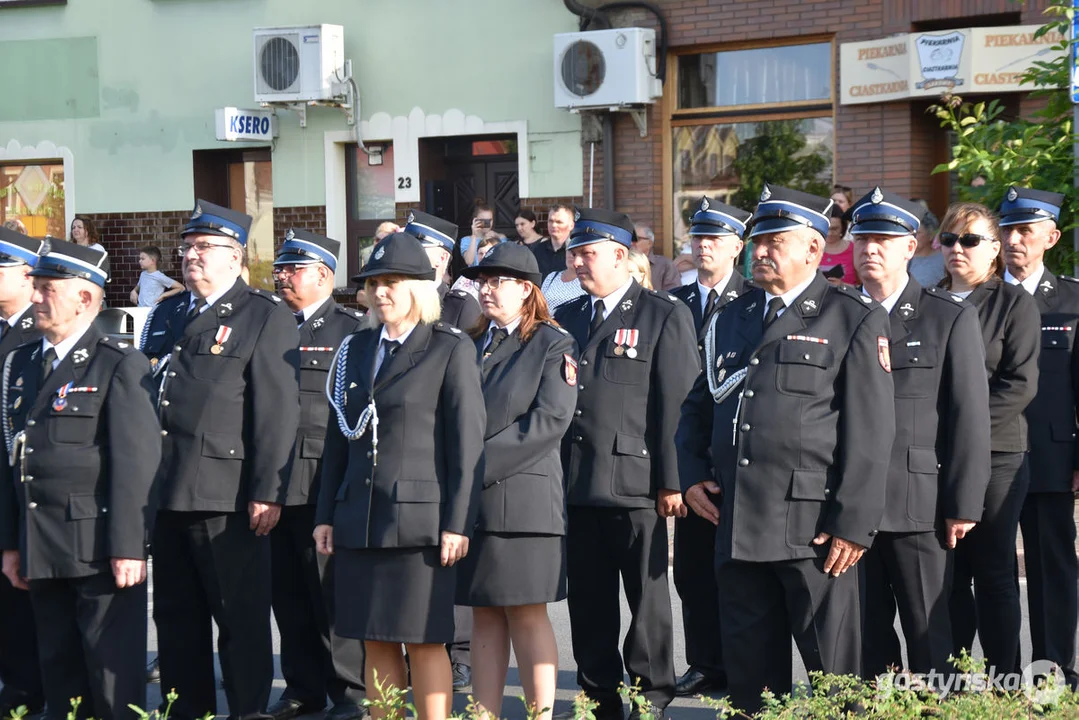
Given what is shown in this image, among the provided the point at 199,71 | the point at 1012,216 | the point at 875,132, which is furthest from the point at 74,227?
the point at 1012,216

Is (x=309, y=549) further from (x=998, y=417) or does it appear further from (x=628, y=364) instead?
(x=998, y=417)

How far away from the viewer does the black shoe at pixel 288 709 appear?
693 centimetres

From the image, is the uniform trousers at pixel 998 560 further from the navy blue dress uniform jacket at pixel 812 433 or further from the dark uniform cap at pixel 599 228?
the dark uniform cap at pixel 599 228

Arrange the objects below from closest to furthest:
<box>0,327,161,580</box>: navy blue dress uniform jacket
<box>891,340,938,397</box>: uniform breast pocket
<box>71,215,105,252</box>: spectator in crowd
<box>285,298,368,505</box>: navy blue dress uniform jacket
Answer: <box>0,327,161,580</box>: navy blue dress uniform jacket < <box>891,340,938,397</box>: uniform breast pocket < <box>285,298,368,505</box>: navy blue dress uniform jacket < <box>71,215,105,252</box>: spectator in crowd

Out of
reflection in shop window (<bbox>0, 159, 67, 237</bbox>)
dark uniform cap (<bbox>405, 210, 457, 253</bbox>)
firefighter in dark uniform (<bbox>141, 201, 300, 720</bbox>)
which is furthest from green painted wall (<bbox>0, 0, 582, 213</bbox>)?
firefighter in dark uniform (<bbox>141, 201, 300, 720</bbox>)

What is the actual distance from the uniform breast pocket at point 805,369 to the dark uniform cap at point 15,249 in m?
3.43

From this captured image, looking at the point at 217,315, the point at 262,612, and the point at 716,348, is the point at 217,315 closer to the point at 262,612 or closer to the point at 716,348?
the point at 262,612

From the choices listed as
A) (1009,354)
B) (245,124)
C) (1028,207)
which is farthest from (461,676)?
(245,124)

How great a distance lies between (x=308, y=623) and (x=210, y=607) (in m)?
0.64

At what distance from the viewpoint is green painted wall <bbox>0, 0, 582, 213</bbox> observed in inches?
653

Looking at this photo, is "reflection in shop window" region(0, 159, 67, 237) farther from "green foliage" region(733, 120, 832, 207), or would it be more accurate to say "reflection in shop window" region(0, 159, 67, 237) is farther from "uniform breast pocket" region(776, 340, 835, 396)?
"uniform breast pocket" region(776, 340, 835, 396)

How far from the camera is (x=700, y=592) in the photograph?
7.29 metres

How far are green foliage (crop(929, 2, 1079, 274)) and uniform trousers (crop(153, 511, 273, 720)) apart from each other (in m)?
5.87

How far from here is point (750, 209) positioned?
15.9 metres
